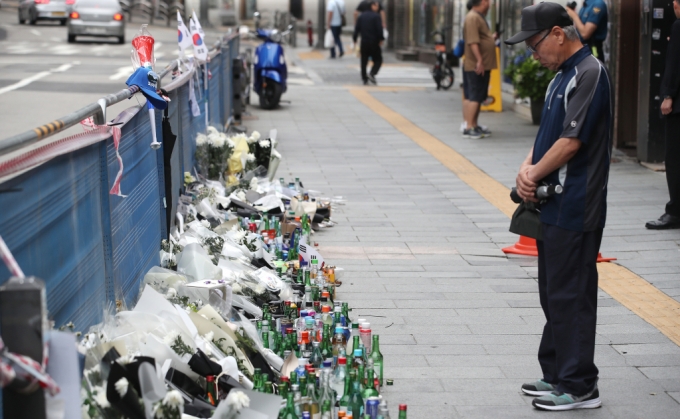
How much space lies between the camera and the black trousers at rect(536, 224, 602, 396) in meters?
4.39

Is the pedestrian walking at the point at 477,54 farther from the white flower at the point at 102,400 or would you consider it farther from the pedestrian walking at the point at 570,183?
the white flower at the point at 102,400

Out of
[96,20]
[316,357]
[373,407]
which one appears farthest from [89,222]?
[96,20]

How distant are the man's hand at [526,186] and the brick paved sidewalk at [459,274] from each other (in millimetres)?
1000

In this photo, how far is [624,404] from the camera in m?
4.59

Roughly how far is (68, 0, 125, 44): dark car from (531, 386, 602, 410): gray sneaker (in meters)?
30.6

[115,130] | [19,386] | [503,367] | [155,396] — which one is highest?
[115,130]

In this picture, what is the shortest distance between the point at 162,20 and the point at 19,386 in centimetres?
4860

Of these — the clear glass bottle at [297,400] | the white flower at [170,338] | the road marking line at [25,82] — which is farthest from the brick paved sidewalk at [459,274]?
the road marking line at [25,82]

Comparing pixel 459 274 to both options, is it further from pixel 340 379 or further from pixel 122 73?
pixel 122 73

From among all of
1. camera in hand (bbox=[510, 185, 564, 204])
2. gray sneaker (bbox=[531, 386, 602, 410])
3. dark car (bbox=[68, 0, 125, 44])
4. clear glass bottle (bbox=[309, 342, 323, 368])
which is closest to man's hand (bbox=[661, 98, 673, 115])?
camera in hand (bbox=[510, 185, 564, 204])

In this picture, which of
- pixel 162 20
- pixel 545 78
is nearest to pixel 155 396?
pixel 545 78

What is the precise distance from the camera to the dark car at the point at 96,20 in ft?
108

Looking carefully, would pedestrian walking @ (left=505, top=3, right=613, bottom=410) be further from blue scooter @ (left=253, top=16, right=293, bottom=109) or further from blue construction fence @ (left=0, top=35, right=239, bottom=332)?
blue scooter @ (left=253, top=16, right=293, bottom=109)

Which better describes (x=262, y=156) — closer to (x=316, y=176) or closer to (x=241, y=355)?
(x=316, y=176)
